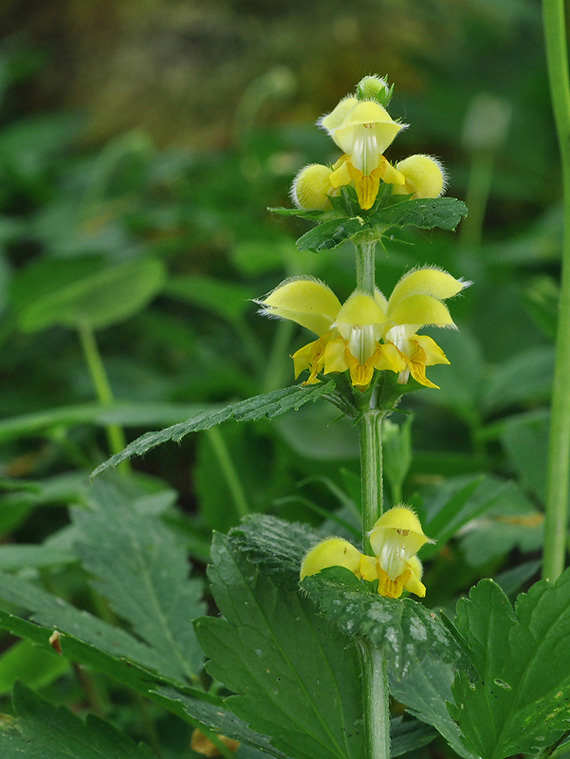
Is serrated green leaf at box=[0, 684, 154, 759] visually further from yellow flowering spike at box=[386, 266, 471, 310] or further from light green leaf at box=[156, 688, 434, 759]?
yellow flowering spike at box=[386, 266, 471, 310]

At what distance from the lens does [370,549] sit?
0.39m

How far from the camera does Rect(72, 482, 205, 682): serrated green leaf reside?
0.53 m

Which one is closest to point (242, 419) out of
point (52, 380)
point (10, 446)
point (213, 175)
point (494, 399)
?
point (494, 399)

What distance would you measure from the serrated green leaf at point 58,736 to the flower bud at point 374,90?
37 centimetres

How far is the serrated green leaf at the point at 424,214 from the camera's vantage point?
1.14 feet

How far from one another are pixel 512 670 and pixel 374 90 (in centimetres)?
29

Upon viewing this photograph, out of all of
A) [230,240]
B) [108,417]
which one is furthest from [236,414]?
[230,240]

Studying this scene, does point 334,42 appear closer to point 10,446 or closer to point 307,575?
point 10,446

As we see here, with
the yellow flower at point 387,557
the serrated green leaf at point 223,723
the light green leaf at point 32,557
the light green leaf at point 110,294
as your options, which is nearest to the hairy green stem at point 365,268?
the yellow flower at point 387,557

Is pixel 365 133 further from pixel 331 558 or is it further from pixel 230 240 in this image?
pixel 230 240

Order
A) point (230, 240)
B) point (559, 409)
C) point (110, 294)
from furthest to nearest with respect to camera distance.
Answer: point (230, 240), point (110, 294), point (559, 409)

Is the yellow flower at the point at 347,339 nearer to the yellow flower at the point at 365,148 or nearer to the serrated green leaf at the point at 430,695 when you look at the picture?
the yellow flower at the point at 365,148

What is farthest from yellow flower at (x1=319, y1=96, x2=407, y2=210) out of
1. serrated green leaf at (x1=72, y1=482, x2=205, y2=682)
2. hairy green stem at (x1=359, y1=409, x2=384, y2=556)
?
serrated green leaf at (x1=72, y1=482, x2=205, y2=682)

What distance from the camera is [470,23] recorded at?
8.52ft
